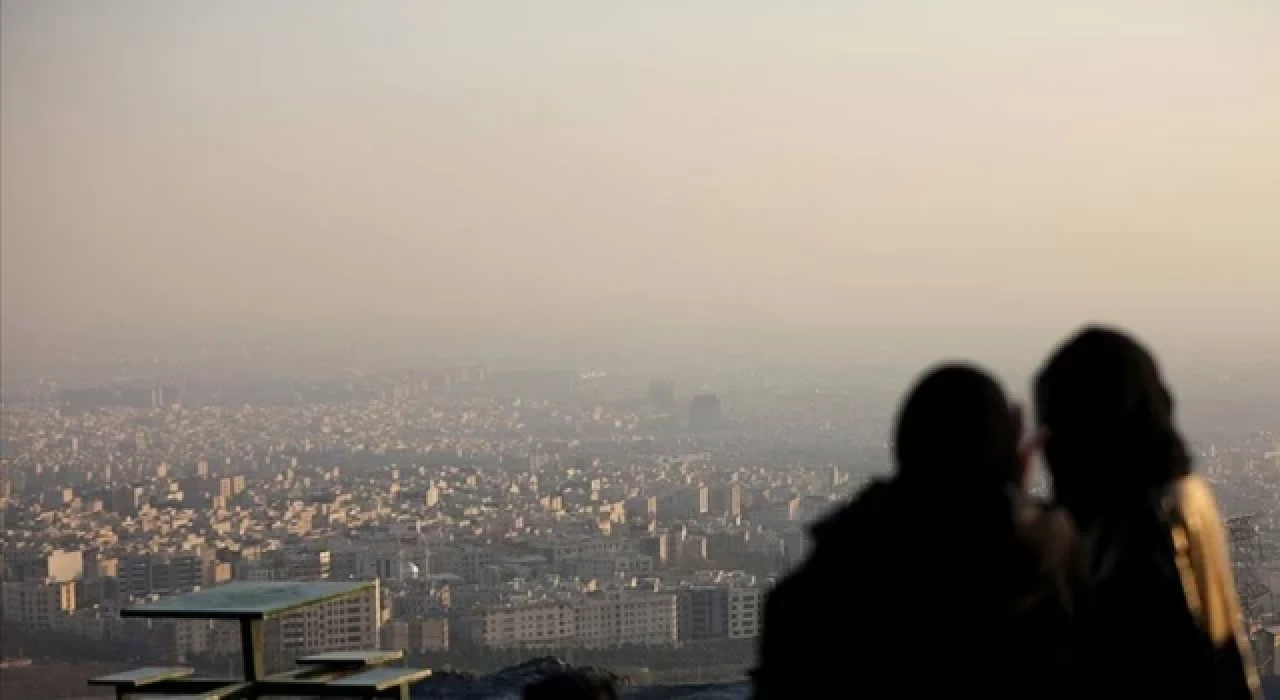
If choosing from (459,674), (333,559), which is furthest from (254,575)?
(459,674)

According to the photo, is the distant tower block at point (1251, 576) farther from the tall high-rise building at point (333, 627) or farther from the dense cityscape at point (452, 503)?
the tall high-rise building at point (333, 627)

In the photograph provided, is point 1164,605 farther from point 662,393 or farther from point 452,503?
point 662,393

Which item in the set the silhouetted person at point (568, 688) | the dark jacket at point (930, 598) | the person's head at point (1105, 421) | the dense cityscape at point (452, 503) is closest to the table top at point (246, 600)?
the silhouetted person at point (568, 688)

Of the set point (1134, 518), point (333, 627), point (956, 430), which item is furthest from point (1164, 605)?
point (333, 627)

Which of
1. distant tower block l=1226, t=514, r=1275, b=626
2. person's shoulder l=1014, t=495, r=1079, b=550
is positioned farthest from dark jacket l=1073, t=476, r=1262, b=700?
distant tower block l=1226, t=514, r=1275, b=626

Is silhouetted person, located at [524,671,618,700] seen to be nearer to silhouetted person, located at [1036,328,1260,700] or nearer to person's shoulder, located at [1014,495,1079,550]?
silhouetted person, located at [1036,328,1260,700]

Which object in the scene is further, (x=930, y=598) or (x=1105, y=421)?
(x=1105, y=421)
